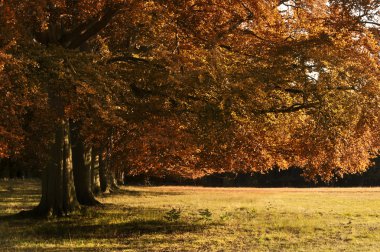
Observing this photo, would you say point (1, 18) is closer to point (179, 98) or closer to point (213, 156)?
point (179, 98)

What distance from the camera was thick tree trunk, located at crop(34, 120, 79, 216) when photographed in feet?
62.4

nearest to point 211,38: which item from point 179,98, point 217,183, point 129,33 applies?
point 179,98

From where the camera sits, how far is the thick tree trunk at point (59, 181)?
62.4ft

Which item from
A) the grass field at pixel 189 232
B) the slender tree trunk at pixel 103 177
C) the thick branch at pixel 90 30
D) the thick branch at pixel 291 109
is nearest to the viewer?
the grass field at pixel 189 232

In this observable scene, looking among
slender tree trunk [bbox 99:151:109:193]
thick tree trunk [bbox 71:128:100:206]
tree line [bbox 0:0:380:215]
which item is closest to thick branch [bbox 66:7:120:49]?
tree line [bbox 0:0:380:215]

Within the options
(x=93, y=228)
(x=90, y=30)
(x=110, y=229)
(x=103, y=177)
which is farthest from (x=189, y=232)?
(x=103, y=177)

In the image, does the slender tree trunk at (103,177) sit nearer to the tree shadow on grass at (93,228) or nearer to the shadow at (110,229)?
the tree shadow on grass at (93,228)

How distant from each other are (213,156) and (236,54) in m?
4.41

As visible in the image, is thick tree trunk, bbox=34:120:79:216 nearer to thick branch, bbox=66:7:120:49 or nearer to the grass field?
the grass field

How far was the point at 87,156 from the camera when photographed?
2578 cm

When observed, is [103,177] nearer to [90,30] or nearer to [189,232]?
[189,232]

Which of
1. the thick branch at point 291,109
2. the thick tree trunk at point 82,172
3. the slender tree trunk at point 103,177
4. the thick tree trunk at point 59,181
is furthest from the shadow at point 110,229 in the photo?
the slender tree trunk at point 103,177

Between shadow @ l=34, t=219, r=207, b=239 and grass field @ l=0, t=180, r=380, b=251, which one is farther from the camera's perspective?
shadow @ l=34, t=219, r=207, b=239

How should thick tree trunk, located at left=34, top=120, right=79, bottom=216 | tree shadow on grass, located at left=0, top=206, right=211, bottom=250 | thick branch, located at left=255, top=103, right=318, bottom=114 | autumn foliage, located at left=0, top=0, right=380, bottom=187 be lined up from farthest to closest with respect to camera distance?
thick tree trunk, located at left=34, top=120, right=79, bottom=216
tree shadow on grass, located at left=0, top=206, right=211, bottom=250
thick branch, located at left=255, top=103, right=318, bottom=114
autumn foliage, located at left=0, top=0, right=380, bottom=187
